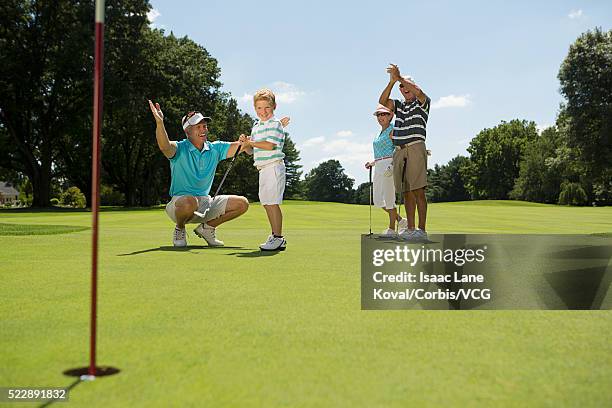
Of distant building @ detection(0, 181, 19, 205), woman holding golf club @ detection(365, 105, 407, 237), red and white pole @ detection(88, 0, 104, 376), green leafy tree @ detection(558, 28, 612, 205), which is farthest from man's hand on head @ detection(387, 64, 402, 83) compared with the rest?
distant building @ detection(0, 181, 19, 205)

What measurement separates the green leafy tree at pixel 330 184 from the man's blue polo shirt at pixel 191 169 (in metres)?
118

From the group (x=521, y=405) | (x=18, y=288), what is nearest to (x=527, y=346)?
(x=521, y=405)

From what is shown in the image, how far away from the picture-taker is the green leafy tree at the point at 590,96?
3991cm

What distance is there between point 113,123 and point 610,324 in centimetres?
4521

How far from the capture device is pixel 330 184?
424ft

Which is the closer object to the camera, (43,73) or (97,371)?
(97,371)

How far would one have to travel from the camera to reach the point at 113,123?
1785 inches

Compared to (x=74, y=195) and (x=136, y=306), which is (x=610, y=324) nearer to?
(x=136, y=306)

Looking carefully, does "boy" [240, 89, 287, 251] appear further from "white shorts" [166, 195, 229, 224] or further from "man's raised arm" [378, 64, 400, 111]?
"man's raised arm" [378, 64, 400, 111]

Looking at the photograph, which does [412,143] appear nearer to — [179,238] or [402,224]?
[402,224]

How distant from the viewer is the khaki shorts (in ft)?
30.7

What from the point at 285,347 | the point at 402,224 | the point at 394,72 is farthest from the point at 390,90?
the point at 285,347

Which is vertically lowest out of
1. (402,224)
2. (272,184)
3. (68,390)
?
(68,390)

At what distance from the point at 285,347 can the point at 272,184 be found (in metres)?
5.63
